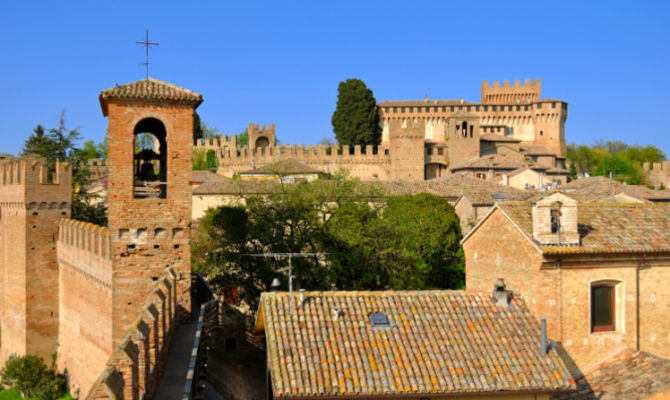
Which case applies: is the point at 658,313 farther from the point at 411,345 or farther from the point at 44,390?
the point at 44,390

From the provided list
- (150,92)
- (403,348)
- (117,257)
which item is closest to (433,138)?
(150,92)

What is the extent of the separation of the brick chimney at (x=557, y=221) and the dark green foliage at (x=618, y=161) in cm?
5516

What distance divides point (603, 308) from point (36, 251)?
19529 mm

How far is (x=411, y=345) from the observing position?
13227mm

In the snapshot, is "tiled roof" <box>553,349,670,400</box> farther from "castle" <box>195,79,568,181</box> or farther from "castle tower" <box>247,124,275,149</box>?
"castle tower" <box>247,124,275,149</box>

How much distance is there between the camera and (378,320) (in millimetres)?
13773

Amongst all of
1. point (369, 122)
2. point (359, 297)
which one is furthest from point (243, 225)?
point (369, 122)

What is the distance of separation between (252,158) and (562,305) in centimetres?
5089

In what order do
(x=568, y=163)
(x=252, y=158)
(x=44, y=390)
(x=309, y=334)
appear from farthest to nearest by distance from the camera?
(x=568, y=163)
(x=252, y=158)
(x=44, y=390)
(x=309, y=334)

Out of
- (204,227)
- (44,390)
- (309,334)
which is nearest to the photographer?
(309,334)

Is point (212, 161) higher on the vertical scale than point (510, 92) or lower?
lower

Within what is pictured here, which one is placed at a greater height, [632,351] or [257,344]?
[632,351]

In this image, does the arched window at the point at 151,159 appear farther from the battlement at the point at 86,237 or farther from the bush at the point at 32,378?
the bush at the point at 32,378

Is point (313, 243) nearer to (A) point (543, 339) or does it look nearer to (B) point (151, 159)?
(B) point (151, 159)
